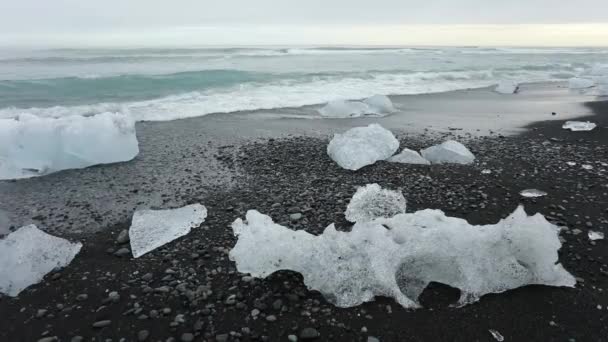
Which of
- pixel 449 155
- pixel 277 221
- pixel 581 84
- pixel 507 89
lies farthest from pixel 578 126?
pixel 581 84

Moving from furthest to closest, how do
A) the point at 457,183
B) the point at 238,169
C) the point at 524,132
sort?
1. the point at 524,132
2. the point at 238,169
3. the point at 457,183

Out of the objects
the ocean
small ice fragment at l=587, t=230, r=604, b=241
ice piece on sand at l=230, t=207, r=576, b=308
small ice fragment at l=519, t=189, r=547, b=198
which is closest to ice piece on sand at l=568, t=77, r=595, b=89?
the ocean

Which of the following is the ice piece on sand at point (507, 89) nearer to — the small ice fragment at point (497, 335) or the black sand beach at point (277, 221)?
the black sand beach at point (277, 221)

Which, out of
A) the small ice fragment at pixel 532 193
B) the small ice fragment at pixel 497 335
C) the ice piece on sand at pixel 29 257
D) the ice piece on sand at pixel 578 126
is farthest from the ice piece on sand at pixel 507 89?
the ice piece on sand at pixel 29 257

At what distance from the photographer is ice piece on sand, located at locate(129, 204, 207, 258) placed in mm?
3634

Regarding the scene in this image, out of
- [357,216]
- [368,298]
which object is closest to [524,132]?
[357,216]

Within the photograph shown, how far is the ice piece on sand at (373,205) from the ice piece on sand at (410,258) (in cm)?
68

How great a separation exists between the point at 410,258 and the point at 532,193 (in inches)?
95.6

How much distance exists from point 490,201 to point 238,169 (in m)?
3.36

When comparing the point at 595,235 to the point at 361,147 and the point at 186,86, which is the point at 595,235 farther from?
the point at 186,86

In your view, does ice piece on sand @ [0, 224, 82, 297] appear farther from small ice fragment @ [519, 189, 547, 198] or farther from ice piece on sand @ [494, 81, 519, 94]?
ice piece on sand @ [494, 81, 519, 94]

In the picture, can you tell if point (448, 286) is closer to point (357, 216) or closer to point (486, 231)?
point (486, 231)

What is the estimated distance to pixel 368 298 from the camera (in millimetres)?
2867

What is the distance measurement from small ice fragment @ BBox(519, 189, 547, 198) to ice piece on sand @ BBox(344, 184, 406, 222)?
59.6 inches
